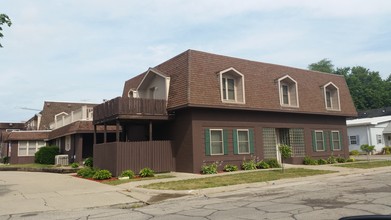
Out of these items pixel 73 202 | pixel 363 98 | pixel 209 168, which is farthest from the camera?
pixel 363 98

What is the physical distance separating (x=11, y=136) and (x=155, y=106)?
72.8ft

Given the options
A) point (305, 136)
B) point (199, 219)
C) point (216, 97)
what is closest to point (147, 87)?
point (216, 97)

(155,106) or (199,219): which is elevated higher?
(155,106)

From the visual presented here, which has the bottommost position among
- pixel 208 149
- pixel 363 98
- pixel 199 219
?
pixel 199 219

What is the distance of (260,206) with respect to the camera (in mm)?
9359

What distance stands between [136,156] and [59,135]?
14.9m

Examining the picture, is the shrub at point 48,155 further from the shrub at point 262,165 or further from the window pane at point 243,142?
the shrub at point 262,165

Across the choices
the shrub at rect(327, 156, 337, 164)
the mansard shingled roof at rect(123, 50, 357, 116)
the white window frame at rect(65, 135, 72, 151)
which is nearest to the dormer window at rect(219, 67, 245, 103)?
the mansard shingled roof at rect(123, 50, 357, 116)

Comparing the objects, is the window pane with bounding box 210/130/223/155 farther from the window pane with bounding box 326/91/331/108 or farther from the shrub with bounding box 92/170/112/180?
the window pane with bounding box 326/91/331/108

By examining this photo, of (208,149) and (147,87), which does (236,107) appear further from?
(147,87)

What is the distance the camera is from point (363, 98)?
6950 cm

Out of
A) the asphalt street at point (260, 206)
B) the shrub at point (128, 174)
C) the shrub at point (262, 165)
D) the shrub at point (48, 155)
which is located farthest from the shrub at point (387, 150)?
the shrub at point (48, 155)

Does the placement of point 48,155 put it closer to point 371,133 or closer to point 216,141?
point 216,141

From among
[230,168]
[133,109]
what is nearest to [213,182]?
[230,168]
